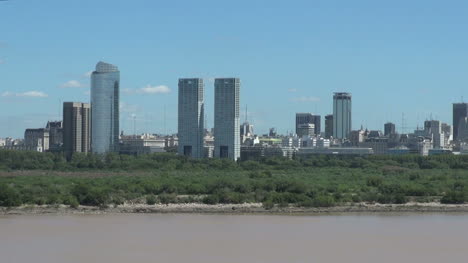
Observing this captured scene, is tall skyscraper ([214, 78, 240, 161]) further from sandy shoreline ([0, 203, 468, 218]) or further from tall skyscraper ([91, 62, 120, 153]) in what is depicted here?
sandy shoreline ([0, 203, 468, 218])

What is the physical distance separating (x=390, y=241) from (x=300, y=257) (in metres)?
3.99

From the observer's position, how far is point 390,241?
24.8 m

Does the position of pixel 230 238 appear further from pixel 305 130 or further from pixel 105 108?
pixel 305 130

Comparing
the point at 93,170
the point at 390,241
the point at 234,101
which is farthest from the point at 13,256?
the point at 234,101

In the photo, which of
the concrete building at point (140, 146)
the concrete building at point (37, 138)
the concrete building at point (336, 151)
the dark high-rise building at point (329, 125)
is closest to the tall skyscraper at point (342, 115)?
the dark high-rise building at point (329, 125)

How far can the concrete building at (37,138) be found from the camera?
133425mm

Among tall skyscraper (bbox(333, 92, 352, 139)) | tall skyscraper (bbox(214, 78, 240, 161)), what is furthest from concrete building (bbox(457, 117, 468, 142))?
tall skyscraper (bbox(214, 78, 240, 161))

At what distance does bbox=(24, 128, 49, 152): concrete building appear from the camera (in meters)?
133

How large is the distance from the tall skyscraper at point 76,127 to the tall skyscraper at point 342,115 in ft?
195

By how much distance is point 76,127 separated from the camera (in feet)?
381

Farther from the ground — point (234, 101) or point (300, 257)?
point (234, 101)

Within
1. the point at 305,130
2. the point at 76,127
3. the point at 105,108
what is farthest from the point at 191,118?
the point at 305,130

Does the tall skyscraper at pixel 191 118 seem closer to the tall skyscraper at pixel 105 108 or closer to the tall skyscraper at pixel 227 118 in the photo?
the tall skyscraper at pixel 227 118

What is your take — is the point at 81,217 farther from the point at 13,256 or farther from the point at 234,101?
the point at 234,101
